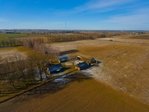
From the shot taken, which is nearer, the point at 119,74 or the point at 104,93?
the point at 104,93

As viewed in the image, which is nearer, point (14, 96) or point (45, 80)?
point (14, 96)

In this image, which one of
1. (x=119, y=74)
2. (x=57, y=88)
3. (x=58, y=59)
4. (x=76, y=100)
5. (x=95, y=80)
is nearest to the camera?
(x=76, y=100)

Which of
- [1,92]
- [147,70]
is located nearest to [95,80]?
[147,70]

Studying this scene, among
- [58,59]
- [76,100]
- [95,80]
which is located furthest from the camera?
[58,59]

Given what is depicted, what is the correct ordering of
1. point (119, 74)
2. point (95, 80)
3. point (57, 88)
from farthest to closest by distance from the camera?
point (119, 74) → point (95, 80) → point (57, 88)

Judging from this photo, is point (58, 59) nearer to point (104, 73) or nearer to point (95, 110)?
point (104, 73)

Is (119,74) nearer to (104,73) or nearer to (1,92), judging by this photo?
(104,73)

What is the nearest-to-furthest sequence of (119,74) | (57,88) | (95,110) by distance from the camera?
(95,110) → (57,88) → (119,74)

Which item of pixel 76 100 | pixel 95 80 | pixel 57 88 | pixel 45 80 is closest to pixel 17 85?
pixel 45 80
